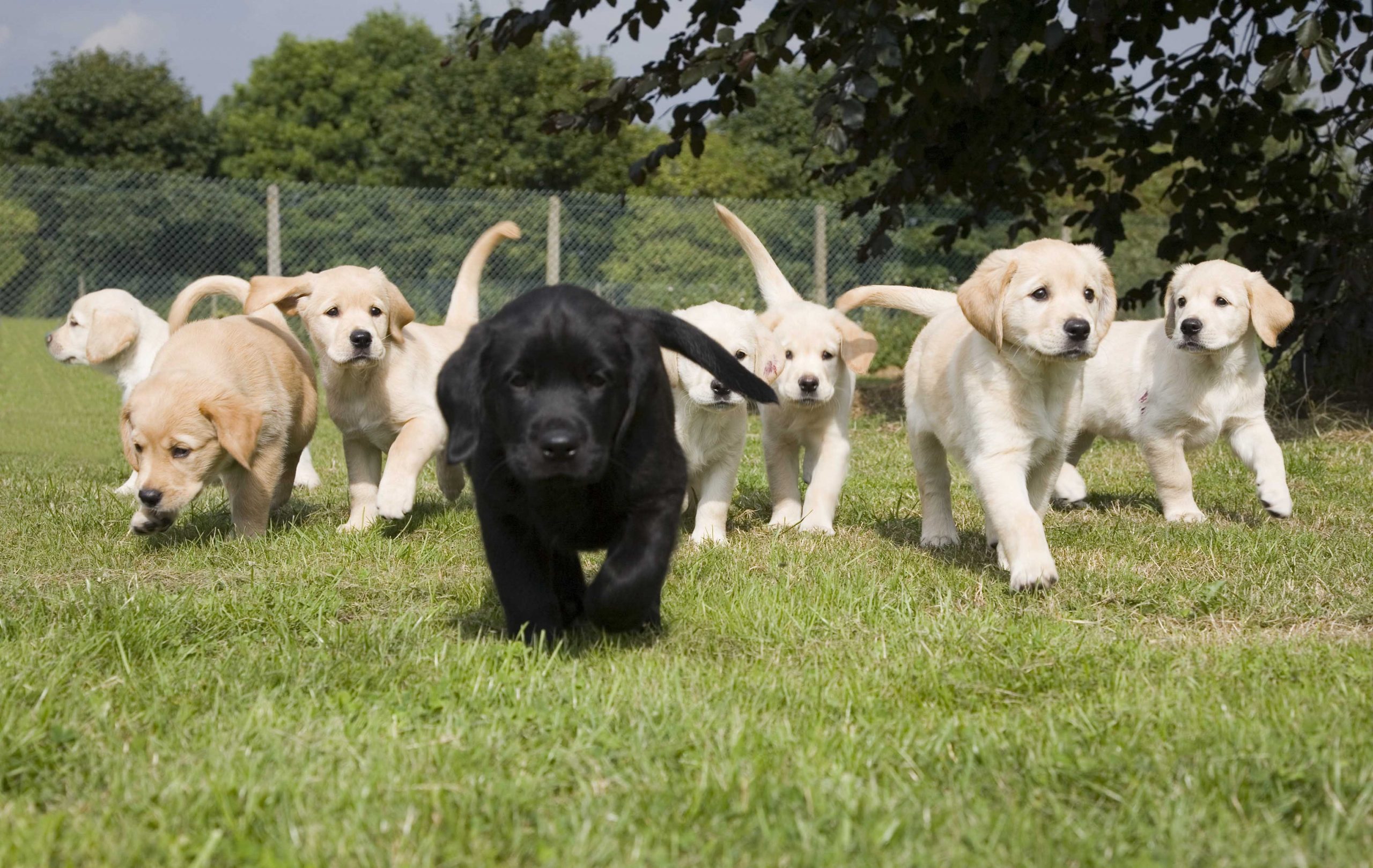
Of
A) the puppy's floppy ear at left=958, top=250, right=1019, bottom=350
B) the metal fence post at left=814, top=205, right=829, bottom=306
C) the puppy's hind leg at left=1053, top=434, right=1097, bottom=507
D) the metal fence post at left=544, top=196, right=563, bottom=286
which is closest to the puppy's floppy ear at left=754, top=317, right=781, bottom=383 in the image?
the puppy's floppy ear at left=958, top=250, right=1019, bottom=350

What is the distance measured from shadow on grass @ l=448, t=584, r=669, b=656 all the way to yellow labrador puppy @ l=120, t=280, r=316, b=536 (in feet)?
4.46

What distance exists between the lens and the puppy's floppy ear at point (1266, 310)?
17.1ft

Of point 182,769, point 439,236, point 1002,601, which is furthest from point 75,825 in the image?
point 439,236

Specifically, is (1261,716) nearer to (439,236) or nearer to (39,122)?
(439,236)

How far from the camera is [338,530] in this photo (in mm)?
4750

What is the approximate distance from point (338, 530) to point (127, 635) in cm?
185

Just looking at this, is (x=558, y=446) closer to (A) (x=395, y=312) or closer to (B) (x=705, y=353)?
(B) (x=705, y=353)

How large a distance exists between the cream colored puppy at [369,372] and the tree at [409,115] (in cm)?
1413

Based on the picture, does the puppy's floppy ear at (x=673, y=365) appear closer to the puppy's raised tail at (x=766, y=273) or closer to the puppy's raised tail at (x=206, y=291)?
the puppy's raised tail at (x=766, y=273)

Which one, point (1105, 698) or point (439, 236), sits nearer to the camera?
point (1105, 698)

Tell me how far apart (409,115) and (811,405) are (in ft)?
65.9

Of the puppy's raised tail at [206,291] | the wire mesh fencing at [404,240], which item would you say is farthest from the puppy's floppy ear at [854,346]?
the wire mesh fencing at [404,240]

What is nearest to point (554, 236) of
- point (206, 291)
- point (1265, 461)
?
point (206, 291)

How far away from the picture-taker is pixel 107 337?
6.93 meters
